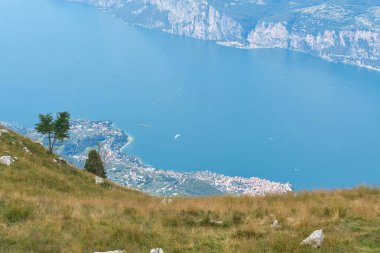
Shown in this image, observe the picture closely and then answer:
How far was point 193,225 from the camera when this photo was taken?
12.7 m

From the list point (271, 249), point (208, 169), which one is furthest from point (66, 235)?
point (208, 169)

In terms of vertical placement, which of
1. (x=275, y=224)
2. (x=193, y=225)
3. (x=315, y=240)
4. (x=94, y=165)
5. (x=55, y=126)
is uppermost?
(x=315, y=240)

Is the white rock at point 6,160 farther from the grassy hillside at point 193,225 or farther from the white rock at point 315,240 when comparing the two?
the white rock at point 315,240

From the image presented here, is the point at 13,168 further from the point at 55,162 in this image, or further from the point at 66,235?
the point at 66,235

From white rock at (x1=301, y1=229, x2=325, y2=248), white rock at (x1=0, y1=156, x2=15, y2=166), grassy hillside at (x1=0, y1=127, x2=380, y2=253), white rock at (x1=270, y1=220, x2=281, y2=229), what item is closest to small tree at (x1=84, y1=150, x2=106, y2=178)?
white rock at (x1=0, y1=156, x2=15, y2=166)

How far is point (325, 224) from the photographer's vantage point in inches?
494

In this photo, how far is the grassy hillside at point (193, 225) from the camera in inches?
400

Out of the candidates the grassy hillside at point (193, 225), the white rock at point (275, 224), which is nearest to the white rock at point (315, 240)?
the grassy hillside at point (193, 225)

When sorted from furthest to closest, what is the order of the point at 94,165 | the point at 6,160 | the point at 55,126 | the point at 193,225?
the point at 94,165
the point at 55,126
the point at 6,160
the point at 193,225

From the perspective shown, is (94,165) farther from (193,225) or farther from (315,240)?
(315,240)

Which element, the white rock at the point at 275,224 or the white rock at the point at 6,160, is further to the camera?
the white rock at the point at 6,160

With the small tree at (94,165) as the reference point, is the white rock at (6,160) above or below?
above

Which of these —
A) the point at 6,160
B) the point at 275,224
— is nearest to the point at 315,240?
the point at 275,224

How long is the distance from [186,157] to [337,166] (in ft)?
231
